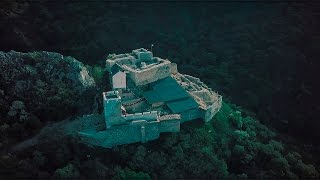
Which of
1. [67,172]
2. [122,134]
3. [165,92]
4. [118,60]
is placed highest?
[118,60]

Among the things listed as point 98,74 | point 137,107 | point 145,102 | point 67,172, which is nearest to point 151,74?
point 145,102

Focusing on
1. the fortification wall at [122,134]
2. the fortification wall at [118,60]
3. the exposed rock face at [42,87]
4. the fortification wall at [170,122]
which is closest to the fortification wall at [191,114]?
the fortification wall at [170,122]

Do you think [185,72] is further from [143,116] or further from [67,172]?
[67,172]

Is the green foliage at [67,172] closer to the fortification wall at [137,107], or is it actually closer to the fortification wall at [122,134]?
the fortification wall at [122,134]

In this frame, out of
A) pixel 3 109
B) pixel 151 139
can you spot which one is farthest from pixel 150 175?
pixel 3 109

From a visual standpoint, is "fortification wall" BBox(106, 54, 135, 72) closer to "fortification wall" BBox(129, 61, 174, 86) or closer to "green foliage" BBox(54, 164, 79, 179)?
"fortification wall" BBox(129, 61, 174, 86)

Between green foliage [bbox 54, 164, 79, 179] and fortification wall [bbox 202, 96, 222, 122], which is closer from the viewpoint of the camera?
green foliage [bbox 54, 164, 79, 179]

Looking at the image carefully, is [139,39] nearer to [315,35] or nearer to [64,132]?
[315,35]

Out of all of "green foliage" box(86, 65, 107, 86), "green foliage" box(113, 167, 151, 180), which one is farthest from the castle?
"green foliage" box(113, 167, 151, 180)
